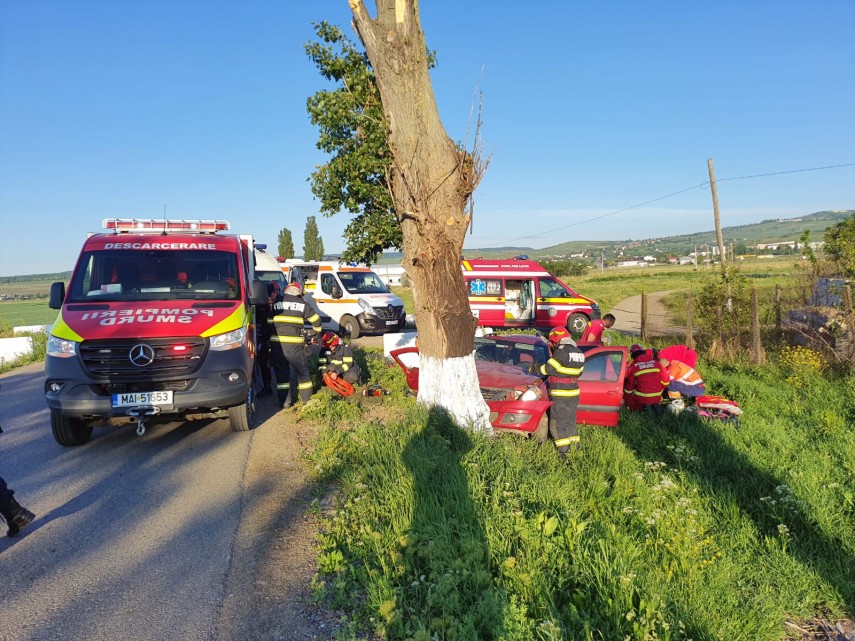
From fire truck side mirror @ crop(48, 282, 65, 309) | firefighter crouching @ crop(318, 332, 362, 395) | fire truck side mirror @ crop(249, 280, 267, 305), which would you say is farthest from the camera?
firefighter crouching @ crop(318, 332, 362, 395)

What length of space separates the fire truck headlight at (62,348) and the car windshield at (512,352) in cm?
467

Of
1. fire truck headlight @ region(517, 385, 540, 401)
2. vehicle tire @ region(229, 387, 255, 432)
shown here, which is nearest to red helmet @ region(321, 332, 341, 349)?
vehicle tire @ region(229, 387, 255, 432)

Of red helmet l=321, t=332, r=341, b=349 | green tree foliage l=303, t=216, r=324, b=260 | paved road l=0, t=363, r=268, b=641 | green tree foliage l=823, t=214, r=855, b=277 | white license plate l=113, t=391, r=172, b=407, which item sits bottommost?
paved road l=0, t=363, r=268, b=641

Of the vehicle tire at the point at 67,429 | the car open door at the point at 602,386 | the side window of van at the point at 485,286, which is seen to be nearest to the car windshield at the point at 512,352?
the car open door at the point at 602,386

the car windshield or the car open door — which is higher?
the car windshield

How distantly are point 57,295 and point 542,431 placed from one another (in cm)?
586

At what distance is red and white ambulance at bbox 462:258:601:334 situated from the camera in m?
17.6

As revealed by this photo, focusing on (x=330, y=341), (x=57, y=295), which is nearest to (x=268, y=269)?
(x=330, y=341)

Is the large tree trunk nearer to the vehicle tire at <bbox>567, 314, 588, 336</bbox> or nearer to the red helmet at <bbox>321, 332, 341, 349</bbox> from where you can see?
the red helmet at <bbox>321, 332, 341, 349</bbox>

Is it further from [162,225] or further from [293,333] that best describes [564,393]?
[162,225]

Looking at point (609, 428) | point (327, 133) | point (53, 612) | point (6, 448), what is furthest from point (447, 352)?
point (327, 133)

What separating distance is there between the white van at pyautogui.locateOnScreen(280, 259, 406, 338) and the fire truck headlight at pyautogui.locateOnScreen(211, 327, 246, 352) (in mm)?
9462

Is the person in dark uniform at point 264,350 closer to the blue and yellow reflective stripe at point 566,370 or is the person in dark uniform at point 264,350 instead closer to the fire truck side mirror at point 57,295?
the fire truck side mirror at point 57,295

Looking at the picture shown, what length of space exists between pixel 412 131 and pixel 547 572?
4.77 metres
